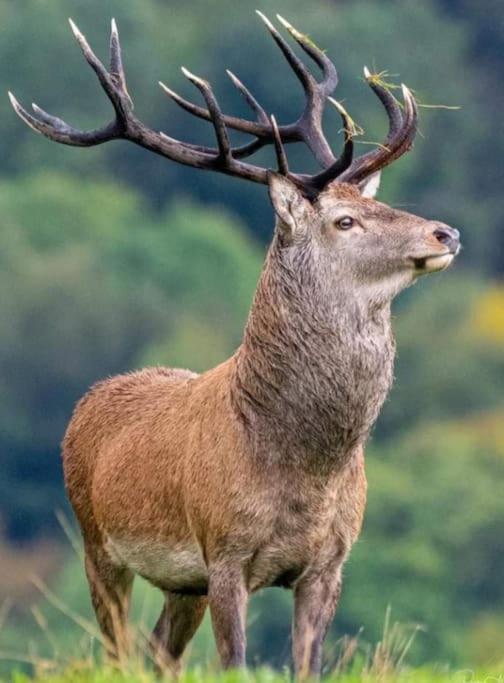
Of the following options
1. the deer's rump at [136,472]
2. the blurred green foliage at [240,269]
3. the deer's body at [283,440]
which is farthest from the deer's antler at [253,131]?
the blurred green foliage at [240,269]

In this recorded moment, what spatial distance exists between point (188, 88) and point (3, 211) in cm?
669

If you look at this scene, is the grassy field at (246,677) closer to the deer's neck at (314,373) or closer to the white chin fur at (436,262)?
the deer's neck at (314,373)

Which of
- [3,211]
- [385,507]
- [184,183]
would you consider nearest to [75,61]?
[184,183]

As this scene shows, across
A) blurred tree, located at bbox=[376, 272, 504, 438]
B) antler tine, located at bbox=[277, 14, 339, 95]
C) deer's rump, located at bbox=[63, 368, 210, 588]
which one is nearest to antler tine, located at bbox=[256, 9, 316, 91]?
antler tine, located at bbox=[277, 14, 339, 95]

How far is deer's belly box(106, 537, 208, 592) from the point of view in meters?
13.8

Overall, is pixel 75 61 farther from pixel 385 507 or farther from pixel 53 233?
pixel 385 507

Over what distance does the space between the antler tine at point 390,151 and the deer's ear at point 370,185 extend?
3.2 inches

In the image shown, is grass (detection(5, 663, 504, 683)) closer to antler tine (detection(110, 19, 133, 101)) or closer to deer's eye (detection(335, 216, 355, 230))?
deer's eye (detection(335, 216, 355, 230))

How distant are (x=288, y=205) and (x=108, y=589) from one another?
268 centimetres

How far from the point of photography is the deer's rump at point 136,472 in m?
14.0

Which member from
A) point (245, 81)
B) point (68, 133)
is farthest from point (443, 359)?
point (68, 133)

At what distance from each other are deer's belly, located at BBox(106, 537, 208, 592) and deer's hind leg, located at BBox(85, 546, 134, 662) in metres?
0.25

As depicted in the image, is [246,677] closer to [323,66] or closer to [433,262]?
[433,262]

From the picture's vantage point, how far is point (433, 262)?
13227 mm
